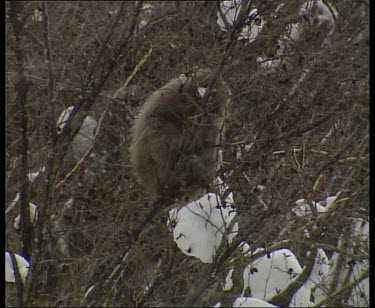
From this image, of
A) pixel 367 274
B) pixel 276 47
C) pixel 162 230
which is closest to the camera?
pixel 276 47

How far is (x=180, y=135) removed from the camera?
6332mm

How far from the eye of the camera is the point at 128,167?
6.68m

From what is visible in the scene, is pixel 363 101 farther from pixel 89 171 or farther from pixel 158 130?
pixel 89 171

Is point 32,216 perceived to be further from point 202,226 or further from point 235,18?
Result: point 235,18

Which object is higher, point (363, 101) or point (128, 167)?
point (363, 101)

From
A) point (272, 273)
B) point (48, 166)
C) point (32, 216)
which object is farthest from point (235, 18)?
point (32, 216)

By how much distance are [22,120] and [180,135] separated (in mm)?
1274

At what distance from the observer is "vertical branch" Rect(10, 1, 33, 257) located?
5.99 meters

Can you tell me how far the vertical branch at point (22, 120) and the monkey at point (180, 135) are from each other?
96 centimetres

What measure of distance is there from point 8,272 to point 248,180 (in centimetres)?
198

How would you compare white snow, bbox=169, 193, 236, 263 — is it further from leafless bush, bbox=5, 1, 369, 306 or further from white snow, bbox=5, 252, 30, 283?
white snow, bbox=5, 252, 30, 283

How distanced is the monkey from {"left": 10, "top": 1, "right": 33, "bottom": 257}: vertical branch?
0.96 m

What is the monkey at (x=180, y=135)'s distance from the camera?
584cm

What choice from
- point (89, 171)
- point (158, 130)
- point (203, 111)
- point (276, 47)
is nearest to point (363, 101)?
point (276, 47)
